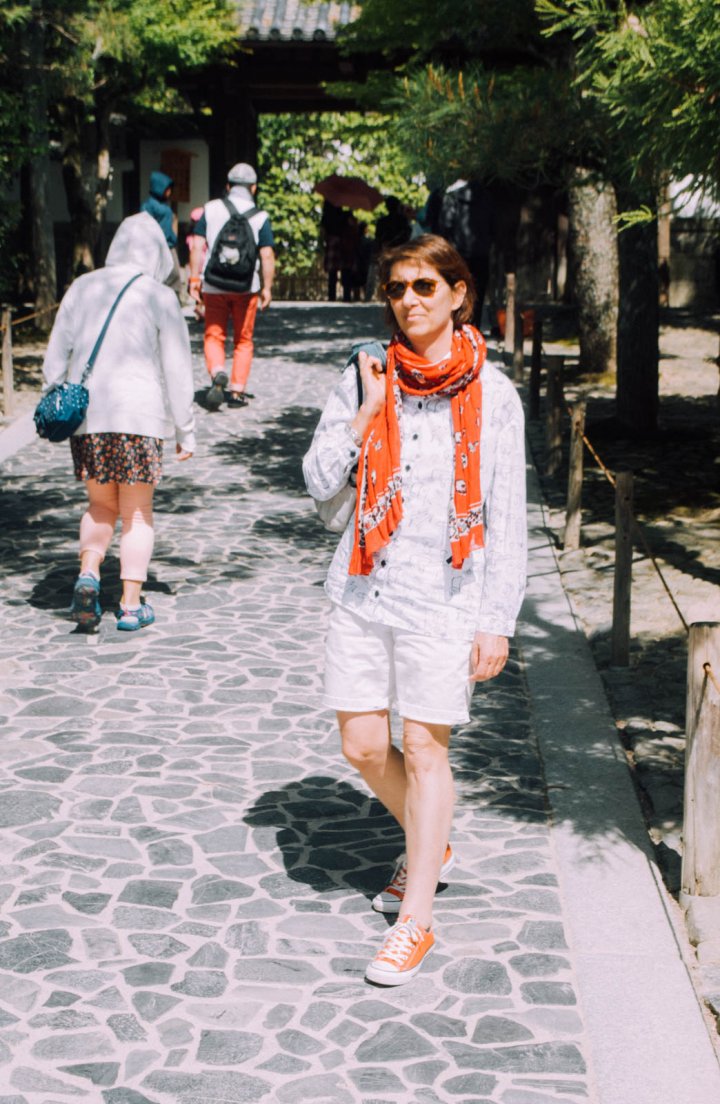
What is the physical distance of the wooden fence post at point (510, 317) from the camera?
16.3 metres

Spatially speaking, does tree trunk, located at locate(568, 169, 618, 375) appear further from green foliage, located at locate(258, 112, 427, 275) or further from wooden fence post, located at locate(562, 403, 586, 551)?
green foliage, located at locate(258, 112, 427, 275)

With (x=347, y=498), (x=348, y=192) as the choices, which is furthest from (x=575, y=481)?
(x=348, y=192)

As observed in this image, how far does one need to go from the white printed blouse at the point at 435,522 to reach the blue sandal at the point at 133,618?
11.4 feet

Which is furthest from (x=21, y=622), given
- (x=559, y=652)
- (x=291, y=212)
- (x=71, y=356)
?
(x=291, y=212)

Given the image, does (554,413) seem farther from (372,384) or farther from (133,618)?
(372,384)

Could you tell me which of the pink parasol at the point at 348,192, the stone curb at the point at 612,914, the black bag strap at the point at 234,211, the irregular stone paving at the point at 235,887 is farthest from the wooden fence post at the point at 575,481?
the pink parasol at the point at 348,192

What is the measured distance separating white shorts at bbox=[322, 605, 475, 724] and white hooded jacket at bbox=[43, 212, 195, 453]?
10.1ft

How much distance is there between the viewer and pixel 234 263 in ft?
40.6

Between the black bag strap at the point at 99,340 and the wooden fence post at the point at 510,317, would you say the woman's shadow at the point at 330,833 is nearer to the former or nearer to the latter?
the black bag strap at the point at 99,340

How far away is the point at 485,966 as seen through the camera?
408 centimetres

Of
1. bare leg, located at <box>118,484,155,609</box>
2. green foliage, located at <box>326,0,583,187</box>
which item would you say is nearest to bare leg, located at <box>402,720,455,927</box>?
bare leg, located at <box>118,484,155,609</box>

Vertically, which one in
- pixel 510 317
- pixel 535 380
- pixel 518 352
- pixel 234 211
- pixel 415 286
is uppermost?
pixel 234 211

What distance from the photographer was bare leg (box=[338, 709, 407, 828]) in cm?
403

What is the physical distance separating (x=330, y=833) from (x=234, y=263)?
8.18 meters
